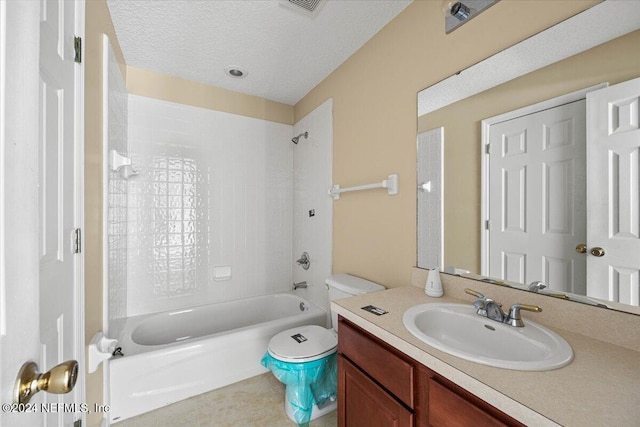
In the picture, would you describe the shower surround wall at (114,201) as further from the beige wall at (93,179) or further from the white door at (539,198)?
the white door at (539,198)

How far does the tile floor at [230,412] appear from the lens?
1519 millimetres

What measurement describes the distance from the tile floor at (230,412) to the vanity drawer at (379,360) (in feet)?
2.72

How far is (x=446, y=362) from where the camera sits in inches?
27.8

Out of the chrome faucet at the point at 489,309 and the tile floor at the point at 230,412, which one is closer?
the chrome faucet at the point at 489,309

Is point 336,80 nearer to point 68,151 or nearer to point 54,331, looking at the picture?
point 68,151

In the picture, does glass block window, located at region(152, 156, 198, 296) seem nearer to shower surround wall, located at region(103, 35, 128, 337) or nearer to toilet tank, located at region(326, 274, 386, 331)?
shower surround wall, located at region(103, 35, 128, 337)

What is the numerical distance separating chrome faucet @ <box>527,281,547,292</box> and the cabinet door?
0.66 m

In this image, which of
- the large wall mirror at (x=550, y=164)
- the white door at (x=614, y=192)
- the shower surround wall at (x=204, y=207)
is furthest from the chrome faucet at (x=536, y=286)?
the shower surround wall at (x=204, y=207)

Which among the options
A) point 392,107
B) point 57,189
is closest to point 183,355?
point 57,189

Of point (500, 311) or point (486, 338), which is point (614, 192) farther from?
point (486, 338)

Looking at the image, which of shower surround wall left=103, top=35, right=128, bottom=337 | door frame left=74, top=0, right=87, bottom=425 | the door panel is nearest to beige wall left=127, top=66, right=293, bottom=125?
shower surround wall left=103, top=35, right=128, bottom=337

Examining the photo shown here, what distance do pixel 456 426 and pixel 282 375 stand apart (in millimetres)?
1052

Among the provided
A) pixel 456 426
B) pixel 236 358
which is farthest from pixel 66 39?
pixel 236 358

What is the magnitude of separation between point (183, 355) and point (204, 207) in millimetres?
1268
